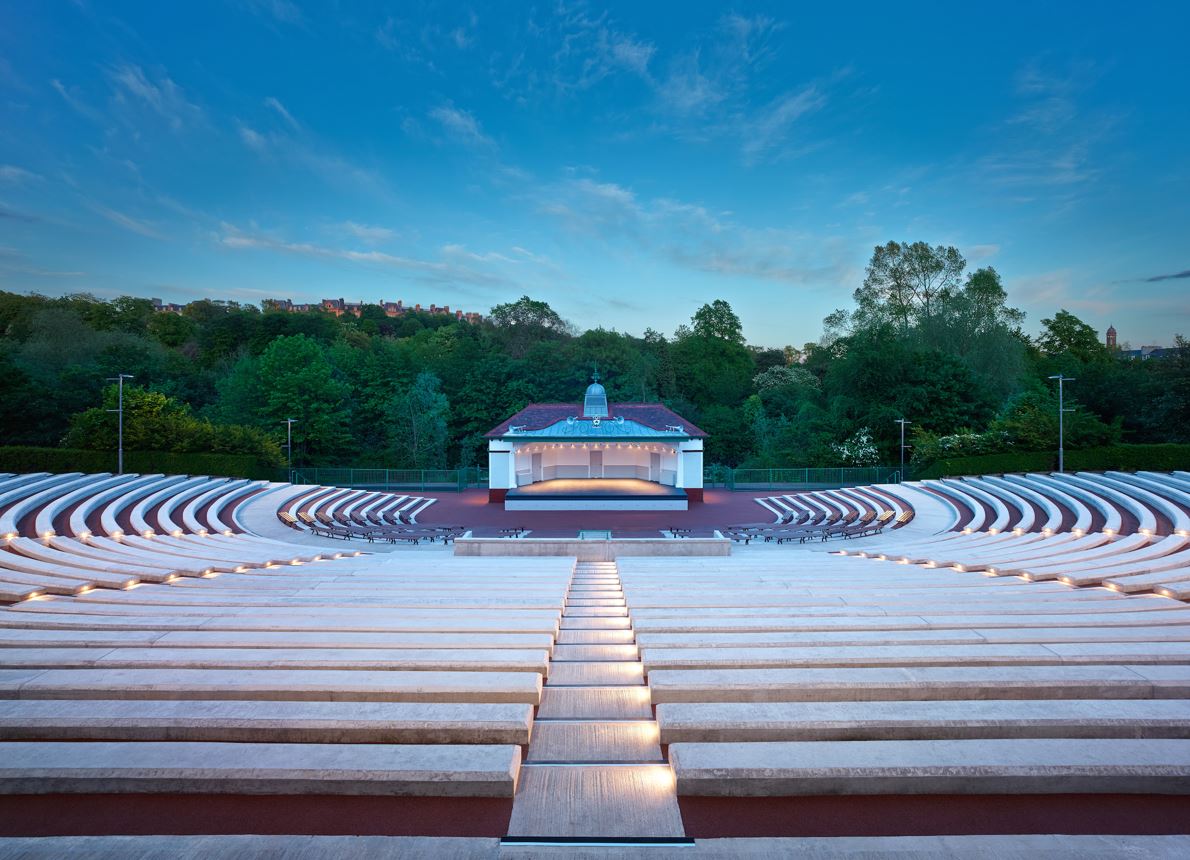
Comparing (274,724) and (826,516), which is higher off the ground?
(274,724)

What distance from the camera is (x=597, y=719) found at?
4.68 metres

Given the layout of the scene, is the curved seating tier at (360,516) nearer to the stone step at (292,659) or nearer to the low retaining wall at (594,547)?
the low retaining wall at (594,547)

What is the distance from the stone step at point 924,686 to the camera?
462 cm

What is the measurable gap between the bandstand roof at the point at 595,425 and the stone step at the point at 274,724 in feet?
86.3

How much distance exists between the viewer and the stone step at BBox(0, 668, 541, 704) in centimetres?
460

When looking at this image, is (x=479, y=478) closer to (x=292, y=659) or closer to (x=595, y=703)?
(x=292, y=659)

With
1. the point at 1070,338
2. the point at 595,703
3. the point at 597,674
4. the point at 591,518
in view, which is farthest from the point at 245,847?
the point at 1070,338

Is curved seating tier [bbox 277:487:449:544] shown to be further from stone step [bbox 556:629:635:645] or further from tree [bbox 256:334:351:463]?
stone step [bbox 556:629:635:645]

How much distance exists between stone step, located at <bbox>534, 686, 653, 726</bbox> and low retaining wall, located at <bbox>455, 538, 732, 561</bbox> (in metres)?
11.2

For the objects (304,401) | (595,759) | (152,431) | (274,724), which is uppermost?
(304,401)

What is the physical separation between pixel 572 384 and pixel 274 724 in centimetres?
4662

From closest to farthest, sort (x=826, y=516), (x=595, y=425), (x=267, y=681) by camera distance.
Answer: (x=267, y=681) < (x=826, y=516) < (x=595, y=425)

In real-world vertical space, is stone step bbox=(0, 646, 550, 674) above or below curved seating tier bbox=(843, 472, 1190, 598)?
above

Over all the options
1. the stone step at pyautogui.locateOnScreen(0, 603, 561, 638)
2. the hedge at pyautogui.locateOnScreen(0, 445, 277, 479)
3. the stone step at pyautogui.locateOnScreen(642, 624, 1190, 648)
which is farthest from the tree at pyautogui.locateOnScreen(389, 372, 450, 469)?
the stone step at pyautogui.locateOnScreen(642, 624, 1190, 648)
